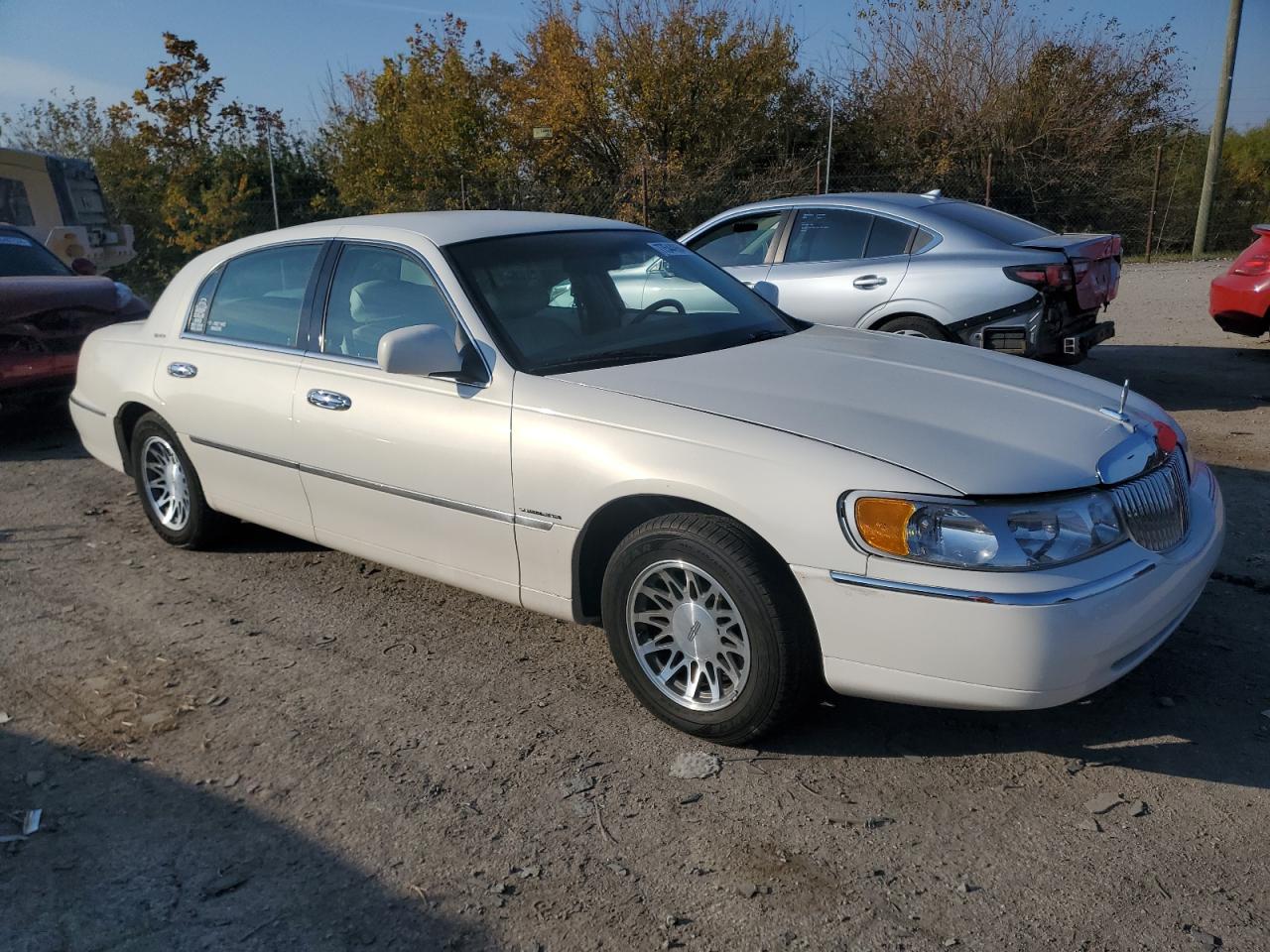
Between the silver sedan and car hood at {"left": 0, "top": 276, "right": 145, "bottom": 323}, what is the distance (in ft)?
15.8

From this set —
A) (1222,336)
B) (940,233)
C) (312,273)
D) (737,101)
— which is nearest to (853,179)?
(737,101)

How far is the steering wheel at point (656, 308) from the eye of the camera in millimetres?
4352

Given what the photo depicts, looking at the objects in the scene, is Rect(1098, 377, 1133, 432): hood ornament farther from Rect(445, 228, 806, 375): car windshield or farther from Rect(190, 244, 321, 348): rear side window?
Rect(190, 244, 321, 348): rear side window

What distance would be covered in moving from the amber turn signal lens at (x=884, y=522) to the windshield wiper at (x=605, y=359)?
4.06ft

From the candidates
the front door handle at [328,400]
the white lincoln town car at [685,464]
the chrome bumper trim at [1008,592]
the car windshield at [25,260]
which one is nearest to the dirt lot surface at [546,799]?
the white lincoln town car at [685,464]

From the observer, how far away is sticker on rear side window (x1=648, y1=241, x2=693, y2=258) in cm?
489

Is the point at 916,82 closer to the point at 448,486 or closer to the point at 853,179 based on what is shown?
the point at 853,179

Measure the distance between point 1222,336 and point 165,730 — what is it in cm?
1088

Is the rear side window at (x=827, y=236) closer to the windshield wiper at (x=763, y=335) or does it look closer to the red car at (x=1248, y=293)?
the red car at (x=1248, y=293)

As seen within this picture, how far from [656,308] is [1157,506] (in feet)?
6.67

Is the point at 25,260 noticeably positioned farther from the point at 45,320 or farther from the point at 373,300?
the point at 373,300

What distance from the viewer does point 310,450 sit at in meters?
4.46

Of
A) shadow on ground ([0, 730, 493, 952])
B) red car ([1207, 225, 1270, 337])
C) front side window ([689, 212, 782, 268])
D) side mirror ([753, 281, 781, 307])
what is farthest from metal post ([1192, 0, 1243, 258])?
shadow on ground ([0, 730, 493, 952])

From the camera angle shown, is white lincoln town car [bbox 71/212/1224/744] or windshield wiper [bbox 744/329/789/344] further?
windshield wiper [bbox 744/329/789/344]
